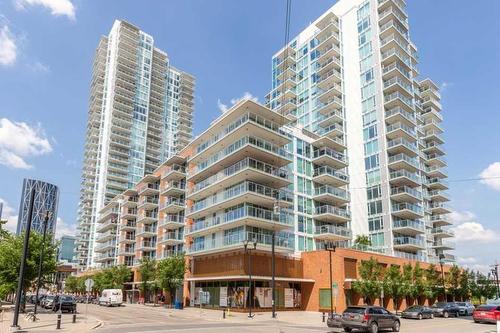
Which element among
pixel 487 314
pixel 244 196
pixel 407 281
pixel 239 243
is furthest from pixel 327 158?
pixel 487 314

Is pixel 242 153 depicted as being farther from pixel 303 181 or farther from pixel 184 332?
pixel 184 332

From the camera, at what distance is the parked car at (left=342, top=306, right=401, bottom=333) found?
Result: 24344mm

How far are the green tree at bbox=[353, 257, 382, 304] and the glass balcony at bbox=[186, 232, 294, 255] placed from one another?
8386mm

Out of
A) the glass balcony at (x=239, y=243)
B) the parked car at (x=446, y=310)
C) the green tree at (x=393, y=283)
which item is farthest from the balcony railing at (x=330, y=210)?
the parked car at (x=446, y=310)

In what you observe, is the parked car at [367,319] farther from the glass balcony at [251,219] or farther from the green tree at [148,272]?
the green tree at [148,272]

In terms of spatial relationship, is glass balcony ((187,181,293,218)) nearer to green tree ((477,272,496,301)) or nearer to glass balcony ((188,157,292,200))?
glass balcony ((188,157,292,200))

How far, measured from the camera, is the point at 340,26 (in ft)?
269

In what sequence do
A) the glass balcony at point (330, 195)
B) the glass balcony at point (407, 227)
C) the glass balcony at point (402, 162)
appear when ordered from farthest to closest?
the glass balcony at point (402, 162), the glass balcony at point (407, 227), the glass balcony at point (330, 195)

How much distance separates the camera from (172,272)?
53.3 metres

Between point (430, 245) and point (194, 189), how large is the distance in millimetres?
49238

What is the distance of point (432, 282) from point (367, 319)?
3954 centimetres

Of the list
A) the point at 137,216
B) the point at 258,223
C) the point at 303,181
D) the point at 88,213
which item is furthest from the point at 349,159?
the point at 88,213

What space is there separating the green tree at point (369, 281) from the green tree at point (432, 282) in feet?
37.6

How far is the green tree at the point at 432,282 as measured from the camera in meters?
56.5
